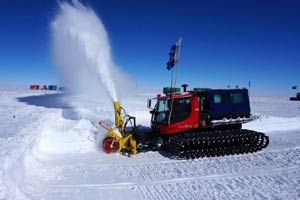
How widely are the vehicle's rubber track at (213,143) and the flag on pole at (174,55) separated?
3179mm

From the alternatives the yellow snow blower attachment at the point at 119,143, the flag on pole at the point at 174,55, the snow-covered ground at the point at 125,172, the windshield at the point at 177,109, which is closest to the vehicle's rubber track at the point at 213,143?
the snow-covered ground at the point at 125,172

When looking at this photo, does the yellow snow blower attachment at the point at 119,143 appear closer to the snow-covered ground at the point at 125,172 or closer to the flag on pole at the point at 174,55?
the snow-covered ground at the point at 125,172

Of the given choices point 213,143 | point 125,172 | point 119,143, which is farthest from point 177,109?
point 125,172

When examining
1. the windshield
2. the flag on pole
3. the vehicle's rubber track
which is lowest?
the vehicle's rubber track

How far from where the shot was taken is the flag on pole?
33.6ft

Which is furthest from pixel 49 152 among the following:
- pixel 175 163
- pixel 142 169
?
pixel 175 163

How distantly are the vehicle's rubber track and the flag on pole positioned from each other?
3.18 meters

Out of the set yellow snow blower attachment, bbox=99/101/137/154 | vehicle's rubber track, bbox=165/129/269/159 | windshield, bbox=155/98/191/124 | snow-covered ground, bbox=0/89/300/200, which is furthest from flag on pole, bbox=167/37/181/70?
snow-covered ground, bbox=0/89/300/200

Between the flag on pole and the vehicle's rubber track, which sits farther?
the flag on pole

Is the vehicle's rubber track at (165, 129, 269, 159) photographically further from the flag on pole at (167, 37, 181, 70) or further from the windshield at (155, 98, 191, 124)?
the flag on pole at (167, 37, 181, 70)

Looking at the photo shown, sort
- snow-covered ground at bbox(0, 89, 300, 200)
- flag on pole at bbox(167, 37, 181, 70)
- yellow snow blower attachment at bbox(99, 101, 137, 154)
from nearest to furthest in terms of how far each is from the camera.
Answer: snow-covered ground at bbox(0, 89, 300, 200)
yellow snow blower attachment at bbox(99, 101, 137, 154)
flag on pole at bbox(167, 37, 181, 70)

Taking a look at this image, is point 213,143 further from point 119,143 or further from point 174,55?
point 174,55

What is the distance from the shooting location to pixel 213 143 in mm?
9141

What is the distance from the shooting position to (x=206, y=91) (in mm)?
9664
